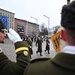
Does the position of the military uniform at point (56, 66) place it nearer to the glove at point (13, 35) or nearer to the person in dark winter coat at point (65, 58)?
the person in dark winter coat at point (65, 58)

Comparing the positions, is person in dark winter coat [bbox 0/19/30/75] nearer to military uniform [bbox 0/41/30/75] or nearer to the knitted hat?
military uniform [bbox 0/41/30/75]

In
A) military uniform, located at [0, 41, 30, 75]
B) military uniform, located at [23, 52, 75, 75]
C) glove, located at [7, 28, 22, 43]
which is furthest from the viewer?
glove, located at [7, 28, 22, 43]

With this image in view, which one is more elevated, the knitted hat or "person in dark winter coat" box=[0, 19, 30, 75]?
the knitted hat

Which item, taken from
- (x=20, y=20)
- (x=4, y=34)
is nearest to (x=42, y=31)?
(x=20, y=20)

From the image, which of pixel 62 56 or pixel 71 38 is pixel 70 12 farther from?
pixel 62 56

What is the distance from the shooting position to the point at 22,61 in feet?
7.63

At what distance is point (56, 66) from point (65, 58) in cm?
8

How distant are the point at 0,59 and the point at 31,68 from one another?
621 millimetres

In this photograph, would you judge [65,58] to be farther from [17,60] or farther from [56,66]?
[17,60]

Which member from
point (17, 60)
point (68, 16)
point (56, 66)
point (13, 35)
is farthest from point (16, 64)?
point (68, 16)

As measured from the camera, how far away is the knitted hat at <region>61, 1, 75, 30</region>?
1.71 meters

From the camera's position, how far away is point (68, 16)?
172 centimetres

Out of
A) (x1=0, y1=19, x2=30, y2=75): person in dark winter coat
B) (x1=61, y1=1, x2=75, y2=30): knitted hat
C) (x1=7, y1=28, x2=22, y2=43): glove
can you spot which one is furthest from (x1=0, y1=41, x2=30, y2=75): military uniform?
(x1=61, y1=1, x2=75, y2=30): knitted hat

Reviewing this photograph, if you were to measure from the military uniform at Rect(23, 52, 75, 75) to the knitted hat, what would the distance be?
178mm
